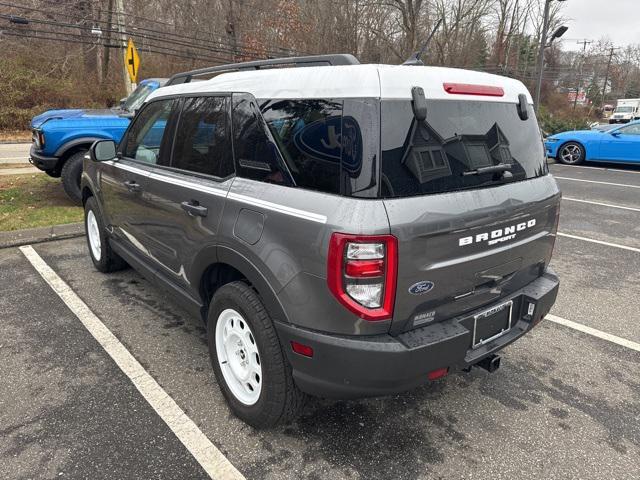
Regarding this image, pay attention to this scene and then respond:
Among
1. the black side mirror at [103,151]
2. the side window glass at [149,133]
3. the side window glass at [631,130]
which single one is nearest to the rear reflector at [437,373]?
the side window glass at [149,133]

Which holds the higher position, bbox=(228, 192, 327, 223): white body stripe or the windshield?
the windshield

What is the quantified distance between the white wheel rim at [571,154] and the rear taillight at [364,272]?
44.8 ft

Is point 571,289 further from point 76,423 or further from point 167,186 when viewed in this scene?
point 76,423

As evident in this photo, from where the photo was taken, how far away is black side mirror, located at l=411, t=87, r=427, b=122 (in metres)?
2.05

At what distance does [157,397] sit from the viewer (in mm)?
2830

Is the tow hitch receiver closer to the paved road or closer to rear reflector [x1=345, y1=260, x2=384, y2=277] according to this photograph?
rear reflector [x1=345, y1=260, x2=384, y2=277]

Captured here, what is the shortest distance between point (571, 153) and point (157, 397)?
13972 millimetres

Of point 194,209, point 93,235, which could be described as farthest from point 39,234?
point 194,209


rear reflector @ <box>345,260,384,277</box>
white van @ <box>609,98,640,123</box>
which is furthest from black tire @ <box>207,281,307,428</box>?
white van @ <box>609,98,640,123</box>

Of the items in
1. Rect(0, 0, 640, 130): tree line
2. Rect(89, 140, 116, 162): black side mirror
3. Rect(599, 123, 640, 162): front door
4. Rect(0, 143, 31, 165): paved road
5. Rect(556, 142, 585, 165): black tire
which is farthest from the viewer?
Rect(0, 0, 640, 130): tree line

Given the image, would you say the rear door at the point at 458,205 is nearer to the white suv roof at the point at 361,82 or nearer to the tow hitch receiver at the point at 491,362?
the white suv roof at the point at 361,82

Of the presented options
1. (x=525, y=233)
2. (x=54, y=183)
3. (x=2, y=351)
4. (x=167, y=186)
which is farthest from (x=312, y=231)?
(x=54, y=183)

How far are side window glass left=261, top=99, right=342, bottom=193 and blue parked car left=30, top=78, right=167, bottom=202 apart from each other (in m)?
5.53

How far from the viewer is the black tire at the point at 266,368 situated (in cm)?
227
